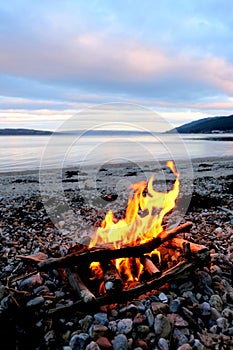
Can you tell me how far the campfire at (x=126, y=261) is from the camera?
15.3 ft

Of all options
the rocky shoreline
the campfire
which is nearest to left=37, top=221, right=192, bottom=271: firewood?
the campfire

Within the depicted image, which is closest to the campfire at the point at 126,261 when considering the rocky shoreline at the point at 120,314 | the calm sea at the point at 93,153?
the rocky shoreline at the point at 120,314

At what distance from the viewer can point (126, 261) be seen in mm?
5379

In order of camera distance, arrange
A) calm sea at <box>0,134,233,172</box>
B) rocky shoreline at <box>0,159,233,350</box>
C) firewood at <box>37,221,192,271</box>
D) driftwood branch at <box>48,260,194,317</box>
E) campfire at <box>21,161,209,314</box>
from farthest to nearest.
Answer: calm sea at <box>0,134,233,172</box>
firewood at <box>37,221,192,271</box>
campfire at <box>21,161,209,314</box>
driftwood branch at <box>48,260,194,317</box>
rocky shoreline at <box>0,159,233,350</box>

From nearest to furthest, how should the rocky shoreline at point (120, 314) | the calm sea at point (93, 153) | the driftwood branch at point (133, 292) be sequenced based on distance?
the rocky shoreline at point (120, 314) < the driftwood branch at point (133, 292) < the calm sea at point (93, 153)

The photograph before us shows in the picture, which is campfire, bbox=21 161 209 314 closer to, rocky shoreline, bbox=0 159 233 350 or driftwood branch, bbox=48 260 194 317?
driftwood branch, bbox=48 260 194 317

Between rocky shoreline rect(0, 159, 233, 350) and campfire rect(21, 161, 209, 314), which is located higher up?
campfire rect(21, 161, 209, 314)

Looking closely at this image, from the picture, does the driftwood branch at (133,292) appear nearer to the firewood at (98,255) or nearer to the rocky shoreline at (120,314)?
the rocky shoreline at (120,314)

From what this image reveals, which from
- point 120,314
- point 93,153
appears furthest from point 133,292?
point 93,153

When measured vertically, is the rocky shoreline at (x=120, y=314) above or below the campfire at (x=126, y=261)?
below

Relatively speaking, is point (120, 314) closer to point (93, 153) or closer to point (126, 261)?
point (126, 261)

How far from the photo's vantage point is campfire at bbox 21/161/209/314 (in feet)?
15.3

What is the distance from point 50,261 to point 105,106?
437 centimetres

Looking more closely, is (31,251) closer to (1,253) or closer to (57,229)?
(1,253)
